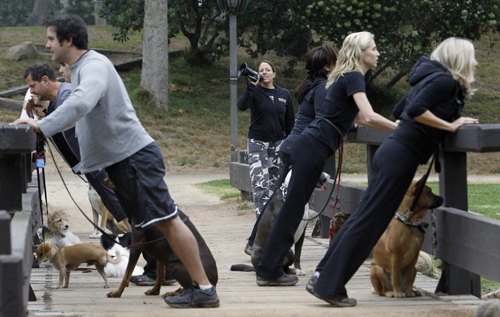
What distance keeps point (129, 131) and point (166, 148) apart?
16.7 metres

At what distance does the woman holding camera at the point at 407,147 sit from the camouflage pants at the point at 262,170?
3.55 m

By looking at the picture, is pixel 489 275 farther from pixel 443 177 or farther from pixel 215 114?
pixel 215 114

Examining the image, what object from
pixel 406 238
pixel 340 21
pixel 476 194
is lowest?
pixel 476 194

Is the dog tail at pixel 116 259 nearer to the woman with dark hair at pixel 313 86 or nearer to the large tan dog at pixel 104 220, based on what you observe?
the woman with dark hair at pixel 313 86

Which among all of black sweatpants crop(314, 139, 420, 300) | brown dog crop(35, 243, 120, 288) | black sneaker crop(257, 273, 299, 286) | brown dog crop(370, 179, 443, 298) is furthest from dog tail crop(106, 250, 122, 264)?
brown dog crop(370, 179, 443, 298)

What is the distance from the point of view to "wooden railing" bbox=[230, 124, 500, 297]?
12.8 ft

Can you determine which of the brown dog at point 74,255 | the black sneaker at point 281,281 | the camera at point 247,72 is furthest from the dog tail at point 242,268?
the camera at point 247,72

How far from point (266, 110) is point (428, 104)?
415 cm

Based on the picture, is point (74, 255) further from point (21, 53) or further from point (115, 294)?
point (21, 53)

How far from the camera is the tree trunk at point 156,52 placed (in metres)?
21.8

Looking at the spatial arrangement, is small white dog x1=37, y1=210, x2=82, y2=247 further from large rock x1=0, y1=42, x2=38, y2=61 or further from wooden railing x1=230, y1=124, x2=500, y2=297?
large rock x1=0, y1=42, x2=38, y2=61

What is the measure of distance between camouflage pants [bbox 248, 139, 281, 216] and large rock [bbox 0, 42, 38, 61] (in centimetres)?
2072

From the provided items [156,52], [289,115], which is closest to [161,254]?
[289,115]

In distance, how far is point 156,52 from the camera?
22359 mm
